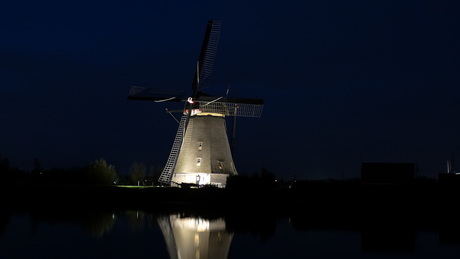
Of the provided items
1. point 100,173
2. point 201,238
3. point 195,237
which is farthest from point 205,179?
point 201,238

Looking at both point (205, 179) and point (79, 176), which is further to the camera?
point (79, 176)

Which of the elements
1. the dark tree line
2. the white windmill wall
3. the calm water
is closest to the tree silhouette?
the dark tree line

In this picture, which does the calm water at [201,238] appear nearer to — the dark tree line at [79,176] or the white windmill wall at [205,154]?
the white windmill wall at [205,154]

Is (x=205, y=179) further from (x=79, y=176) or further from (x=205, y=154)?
(x=79, y=176)

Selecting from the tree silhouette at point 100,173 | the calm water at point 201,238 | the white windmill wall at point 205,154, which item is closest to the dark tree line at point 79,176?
the tree silhouette at point 100,173

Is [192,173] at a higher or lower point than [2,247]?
higher

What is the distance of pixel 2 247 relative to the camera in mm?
17516

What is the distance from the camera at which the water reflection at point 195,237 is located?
16.6 metres

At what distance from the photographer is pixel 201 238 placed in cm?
1964

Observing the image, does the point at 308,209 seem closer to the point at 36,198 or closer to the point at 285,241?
the point at 285,241

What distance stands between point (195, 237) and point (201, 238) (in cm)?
28

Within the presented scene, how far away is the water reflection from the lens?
16.6 meters

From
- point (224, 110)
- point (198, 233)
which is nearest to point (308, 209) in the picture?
point (224, 110)

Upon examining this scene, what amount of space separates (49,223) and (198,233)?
769cm
